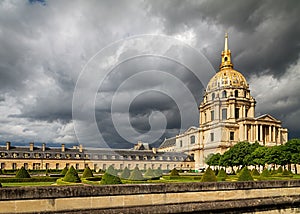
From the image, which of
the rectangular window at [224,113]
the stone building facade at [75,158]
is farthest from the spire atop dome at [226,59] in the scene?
the stone building facade at [75,158]

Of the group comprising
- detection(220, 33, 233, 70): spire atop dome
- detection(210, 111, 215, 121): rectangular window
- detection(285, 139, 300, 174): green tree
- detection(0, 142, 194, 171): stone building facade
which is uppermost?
detection(220, 33, 233, 70): spire atop dome

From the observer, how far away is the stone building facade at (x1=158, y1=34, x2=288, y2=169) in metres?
66.8

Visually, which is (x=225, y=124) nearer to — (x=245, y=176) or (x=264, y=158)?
(x=264, y=158)

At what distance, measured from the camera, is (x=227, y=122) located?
6888 centimetres

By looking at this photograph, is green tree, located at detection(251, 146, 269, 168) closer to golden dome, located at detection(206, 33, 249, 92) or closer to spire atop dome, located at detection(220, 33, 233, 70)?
golden dome, located at detection(206, 33, 249, 92)

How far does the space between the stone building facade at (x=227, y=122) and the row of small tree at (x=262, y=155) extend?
13.2 m

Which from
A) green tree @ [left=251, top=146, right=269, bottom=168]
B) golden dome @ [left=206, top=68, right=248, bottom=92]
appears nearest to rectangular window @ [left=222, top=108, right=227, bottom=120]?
golden dome @ [left=206, top=68, right=248, bottom=92]

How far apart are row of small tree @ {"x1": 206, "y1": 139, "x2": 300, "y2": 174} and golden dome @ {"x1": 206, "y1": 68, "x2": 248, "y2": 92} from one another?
2568 cm

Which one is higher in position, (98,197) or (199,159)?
(98,197)

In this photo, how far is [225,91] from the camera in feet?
245

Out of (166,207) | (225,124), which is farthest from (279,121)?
(166,207)

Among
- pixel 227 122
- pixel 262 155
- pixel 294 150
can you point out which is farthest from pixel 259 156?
pixel 227 122

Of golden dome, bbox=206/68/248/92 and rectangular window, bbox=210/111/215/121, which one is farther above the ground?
golden dome, bbox=206/68/248/92

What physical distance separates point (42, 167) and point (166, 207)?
4931 cm
